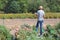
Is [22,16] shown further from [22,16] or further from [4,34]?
[4,34]

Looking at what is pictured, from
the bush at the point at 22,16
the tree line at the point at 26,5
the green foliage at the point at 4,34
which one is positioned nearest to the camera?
the green foliage at the point at 4,34

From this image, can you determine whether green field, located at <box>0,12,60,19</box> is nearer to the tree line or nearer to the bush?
the bush

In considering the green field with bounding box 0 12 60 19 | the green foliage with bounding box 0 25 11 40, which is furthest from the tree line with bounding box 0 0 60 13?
the green foliage with bounding box 0 25 11 40

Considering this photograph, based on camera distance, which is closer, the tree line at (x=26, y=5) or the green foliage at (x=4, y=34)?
the green foliage at (x=4, y=34)

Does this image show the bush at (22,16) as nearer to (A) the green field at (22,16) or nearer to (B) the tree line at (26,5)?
(A) the green field at (22,16)

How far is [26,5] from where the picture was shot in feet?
85.7

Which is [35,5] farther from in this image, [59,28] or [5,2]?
[59,28]

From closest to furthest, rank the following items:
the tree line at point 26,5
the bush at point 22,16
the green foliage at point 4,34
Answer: the green foliage at point 4,34 → the bush at point 22,16 → the tree line at point 26,5

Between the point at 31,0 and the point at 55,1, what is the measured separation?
203 cm

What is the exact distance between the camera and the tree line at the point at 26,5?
2569 centimetres

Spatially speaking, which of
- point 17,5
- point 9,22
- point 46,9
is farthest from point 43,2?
point 9,22

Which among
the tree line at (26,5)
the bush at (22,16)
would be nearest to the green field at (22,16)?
the bush at (22,16)

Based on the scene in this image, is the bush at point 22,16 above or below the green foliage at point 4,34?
below

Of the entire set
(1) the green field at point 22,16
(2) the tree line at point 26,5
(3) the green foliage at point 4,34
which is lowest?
(1) the green field at point 22,16
